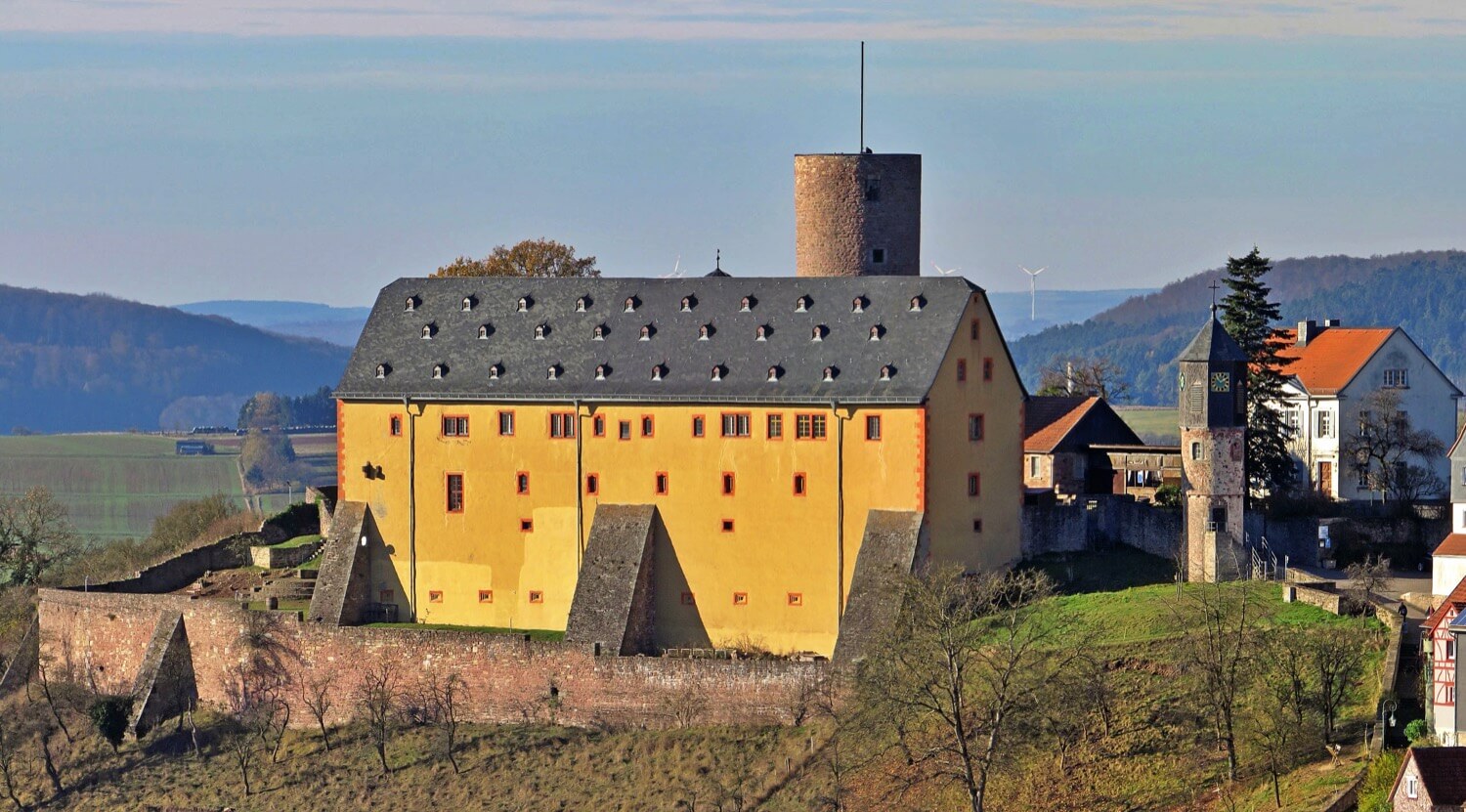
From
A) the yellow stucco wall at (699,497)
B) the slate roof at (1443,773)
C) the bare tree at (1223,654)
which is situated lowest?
the slate roof at (1443,773)

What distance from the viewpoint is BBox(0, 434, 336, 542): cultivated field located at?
16012 centimetres

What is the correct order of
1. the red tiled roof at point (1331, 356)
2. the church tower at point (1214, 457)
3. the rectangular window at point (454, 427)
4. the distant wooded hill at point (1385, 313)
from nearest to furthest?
the church tower at point (1214, 457) < the rectangular window at point (454, 427) < the red tiled roof at point (1331, 356) < the distant wooded hill at point (1385, 313)

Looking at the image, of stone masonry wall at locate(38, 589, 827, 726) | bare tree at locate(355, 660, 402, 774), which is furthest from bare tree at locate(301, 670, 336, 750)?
bare tree at locate(355, 660, 402, 774)

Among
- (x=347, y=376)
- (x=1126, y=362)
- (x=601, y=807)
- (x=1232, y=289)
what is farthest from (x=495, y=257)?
(x=1126, y=362)

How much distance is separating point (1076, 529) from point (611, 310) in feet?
38.9

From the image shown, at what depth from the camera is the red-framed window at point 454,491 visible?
6006 cm

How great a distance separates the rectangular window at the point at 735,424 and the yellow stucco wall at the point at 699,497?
3.8 inches

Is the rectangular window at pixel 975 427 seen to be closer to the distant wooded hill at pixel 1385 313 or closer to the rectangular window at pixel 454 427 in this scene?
the rectangular window at pixel 454 427

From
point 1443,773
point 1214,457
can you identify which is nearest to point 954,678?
point 1443,773

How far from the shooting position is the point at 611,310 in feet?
198

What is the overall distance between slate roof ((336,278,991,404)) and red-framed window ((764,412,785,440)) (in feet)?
1.41

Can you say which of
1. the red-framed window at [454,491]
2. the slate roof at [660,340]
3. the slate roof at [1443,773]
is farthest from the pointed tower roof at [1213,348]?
the slate roof at [1443,773]

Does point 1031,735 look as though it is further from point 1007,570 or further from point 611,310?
point 611,310

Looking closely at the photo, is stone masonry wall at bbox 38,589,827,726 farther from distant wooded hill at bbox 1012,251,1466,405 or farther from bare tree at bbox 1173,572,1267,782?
distant wooded hill at bbox 1012,251,1466,405
